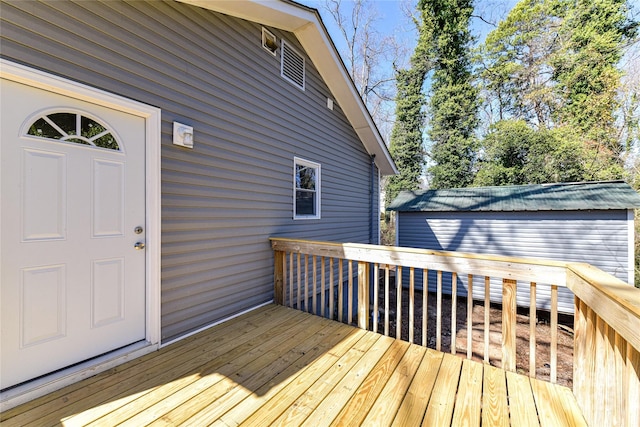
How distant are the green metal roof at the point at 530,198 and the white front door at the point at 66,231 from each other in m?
6.90

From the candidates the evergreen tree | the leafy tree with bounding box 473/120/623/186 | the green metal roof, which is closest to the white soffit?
the green metal roof

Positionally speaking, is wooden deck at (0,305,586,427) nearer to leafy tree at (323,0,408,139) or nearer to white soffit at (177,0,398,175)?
white soffit at (177,0,398,175)

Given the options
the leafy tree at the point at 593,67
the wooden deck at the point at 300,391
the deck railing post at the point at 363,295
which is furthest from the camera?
the leafy tree at the point at 593,67

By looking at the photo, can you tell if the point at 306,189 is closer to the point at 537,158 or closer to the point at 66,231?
the point at 66,231

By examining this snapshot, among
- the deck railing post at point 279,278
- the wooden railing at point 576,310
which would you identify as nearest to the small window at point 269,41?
the wooden railing at point 576,310

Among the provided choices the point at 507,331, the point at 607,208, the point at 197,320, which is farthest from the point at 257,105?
the point at 607,208

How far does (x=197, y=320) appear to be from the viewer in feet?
8.89

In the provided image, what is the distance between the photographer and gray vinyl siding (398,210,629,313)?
563 centimetres

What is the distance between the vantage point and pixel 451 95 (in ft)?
45.1

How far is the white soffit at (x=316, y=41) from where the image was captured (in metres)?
2.95

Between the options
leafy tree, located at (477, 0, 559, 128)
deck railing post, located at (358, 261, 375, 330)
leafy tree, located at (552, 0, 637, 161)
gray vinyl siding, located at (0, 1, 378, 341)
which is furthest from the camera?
leafy tree, located at (477, 0, 559, 128)

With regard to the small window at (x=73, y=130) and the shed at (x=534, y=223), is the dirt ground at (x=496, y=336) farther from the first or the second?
the small window at (x=73, y=130)

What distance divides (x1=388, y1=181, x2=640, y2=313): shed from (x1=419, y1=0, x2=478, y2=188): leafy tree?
246 inches

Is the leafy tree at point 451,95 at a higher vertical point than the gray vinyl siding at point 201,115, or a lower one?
higher
